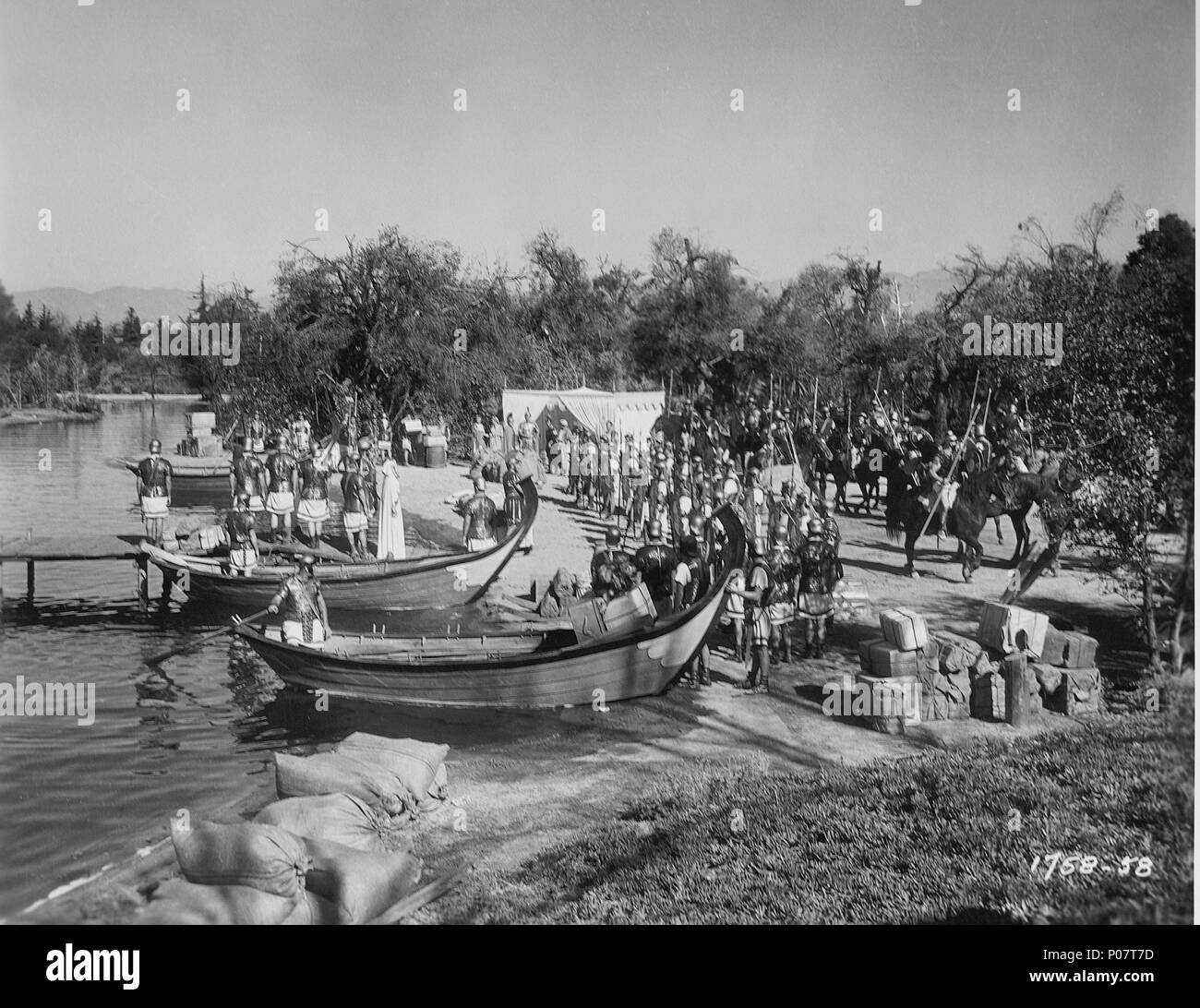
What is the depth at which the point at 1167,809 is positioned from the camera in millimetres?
4852

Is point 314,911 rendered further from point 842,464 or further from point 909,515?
point 909,515

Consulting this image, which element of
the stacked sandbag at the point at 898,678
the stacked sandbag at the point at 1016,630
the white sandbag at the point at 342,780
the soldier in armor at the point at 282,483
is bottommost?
the white sandbag at the point at 342,780

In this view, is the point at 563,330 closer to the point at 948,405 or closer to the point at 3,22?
the point at 948,405

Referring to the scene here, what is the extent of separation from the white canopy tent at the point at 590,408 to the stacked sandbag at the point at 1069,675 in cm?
227

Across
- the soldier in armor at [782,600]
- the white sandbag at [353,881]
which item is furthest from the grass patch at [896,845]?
the soldier in armor at [782,600]

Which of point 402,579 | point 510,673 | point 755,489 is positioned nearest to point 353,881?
point 510,673

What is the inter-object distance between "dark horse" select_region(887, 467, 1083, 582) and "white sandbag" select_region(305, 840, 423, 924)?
2.92 metres

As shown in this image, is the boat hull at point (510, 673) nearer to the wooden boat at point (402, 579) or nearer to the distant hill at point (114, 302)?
the wooden boat at point (402, 579)

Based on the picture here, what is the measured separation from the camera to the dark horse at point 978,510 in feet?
16.9

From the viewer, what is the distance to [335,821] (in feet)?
14.3

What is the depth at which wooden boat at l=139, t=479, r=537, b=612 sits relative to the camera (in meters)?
5.03

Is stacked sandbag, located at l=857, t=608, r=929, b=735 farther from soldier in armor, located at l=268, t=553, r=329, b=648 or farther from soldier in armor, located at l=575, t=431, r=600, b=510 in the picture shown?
soldier in armor, located at l=268, t=553, r=329, b=648

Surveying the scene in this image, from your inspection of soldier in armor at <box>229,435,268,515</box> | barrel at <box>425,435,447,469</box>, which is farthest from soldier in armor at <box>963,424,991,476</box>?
soldier in armor at <box>229,435,268,515</box>

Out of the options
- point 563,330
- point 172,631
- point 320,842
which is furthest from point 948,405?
point 172,631
